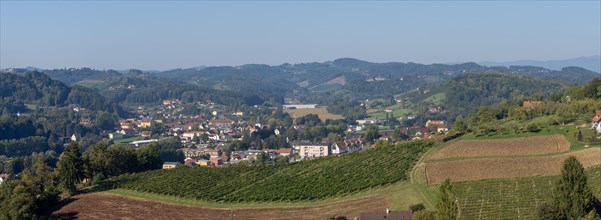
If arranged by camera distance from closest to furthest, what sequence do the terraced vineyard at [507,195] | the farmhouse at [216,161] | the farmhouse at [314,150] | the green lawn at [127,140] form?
the terraced vineyard at [507,195], the farmhouse at [216,161], the farmhouse at [314,150], the green lawn at [127,140]

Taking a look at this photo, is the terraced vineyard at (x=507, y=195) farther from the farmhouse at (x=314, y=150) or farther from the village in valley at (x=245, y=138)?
the farmhouse at (x=314, y=150)

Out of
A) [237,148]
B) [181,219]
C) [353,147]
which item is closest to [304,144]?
[353,147]

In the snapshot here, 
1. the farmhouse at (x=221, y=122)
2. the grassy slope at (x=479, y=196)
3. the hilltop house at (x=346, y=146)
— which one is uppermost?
the grassy slope at (x=479, y=196)

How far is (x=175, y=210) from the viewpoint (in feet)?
181

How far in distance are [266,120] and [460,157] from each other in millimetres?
133366

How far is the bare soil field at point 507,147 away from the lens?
5941 cm

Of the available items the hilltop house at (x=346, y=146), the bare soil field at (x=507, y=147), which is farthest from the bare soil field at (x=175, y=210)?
the hilltop house at (x=346, y=146)

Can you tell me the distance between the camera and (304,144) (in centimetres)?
11919

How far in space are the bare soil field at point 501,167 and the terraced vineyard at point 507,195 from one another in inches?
59.8

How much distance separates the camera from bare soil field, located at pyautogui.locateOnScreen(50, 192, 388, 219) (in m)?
49.8

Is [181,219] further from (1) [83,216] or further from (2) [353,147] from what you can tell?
(2) [353,147]

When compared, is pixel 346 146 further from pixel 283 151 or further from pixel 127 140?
pixel 127 140

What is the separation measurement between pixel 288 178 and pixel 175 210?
37.7 ft

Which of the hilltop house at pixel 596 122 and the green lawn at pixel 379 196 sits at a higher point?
the hilltop house at pixel 596 122
